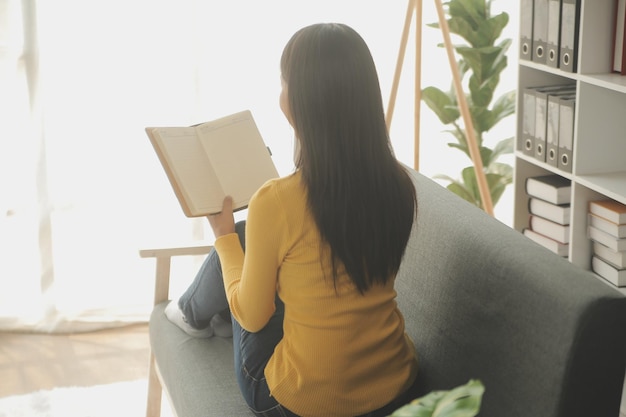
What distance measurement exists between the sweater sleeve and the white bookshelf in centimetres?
123

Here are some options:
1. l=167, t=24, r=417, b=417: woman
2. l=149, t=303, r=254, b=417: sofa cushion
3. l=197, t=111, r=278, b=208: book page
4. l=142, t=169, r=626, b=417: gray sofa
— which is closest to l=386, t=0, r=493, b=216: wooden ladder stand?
l=142, t=169, r=626, b=417: gray sofa

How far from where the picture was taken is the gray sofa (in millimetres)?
1340

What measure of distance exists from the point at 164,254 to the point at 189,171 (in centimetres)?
46

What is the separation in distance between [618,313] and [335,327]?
1.61ft

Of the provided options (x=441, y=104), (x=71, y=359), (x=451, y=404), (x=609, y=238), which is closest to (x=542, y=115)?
(x=609, y=238)

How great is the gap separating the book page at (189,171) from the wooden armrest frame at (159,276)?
1.28 feet

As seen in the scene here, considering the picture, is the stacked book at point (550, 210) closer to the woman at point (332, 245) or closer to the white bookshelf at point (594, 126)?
the white bookshelf at point (594, 126)

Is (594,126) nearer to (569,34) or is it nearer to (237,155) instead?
(569,34)

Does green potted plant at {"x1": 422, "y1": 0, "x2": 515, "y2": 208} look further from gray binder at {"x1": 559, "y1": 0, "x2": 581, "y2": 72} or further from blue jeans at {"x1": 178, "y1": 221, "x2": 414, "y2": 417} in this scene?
blue jeans at {"x1": 178, "y1": 221, "x2": 414, "y2": 417}

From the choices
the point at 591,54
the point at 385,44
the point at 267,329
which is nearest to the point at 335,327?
the point at 267,329

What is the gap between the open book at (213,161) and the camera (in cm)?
187

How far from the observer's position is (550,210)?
2822 mm

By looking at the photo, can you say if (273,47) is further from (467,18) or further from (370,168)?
(370,168)

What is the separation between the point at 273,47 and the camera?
10.9 feet
